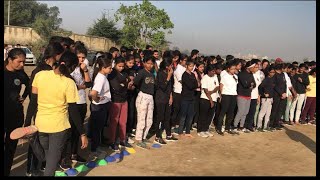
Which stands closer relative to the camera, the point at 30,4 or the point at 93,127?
the point at 93,127

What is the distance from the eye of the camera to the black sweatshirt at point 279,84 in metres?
8.75

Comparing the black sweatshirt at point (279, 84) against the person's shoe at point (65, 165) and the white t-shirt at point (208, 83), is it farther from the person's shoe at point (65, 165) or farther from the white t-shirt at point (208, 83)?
the person's shoe at point (65, 165)

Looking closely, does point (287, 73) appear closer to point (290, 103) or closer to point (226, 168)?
point (290, 103)

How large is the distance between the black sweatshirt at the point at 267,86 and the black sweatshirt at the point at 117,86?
3926 millimetres

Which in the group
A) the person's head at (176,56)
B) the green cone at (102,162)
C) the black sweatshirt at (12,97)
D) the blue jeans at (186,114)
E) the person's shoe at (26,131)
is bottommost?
the green cone at (102,162)

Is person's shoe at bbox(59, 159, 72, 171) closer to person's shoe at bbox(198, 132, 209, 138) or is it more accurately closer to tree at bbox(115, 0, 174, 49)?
person's shoe at bbox(198, 132, 209, 138)

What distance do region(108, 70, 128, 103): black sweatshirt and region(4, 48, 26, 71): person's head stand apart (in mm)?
1869

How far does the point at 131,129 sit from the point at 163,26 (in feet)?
82.4

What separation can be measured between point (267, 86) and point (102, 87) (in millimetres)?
4691

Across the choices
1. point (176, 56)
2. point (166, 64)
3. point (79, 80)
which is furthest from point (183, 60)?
point (79, 80)

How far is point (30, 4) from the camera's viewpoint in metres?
68.5

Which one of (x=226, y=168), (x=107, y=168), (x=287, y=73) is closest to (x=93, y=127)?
(x=107, y=168)

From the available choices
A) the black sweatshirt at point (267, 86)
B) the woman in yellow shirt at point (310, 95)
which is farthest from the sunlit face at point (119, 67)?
the woman in yellow shirt at point (310, 95)

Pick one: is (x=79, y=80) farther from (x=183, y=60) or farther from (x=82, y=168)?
(x=183, y=60)
